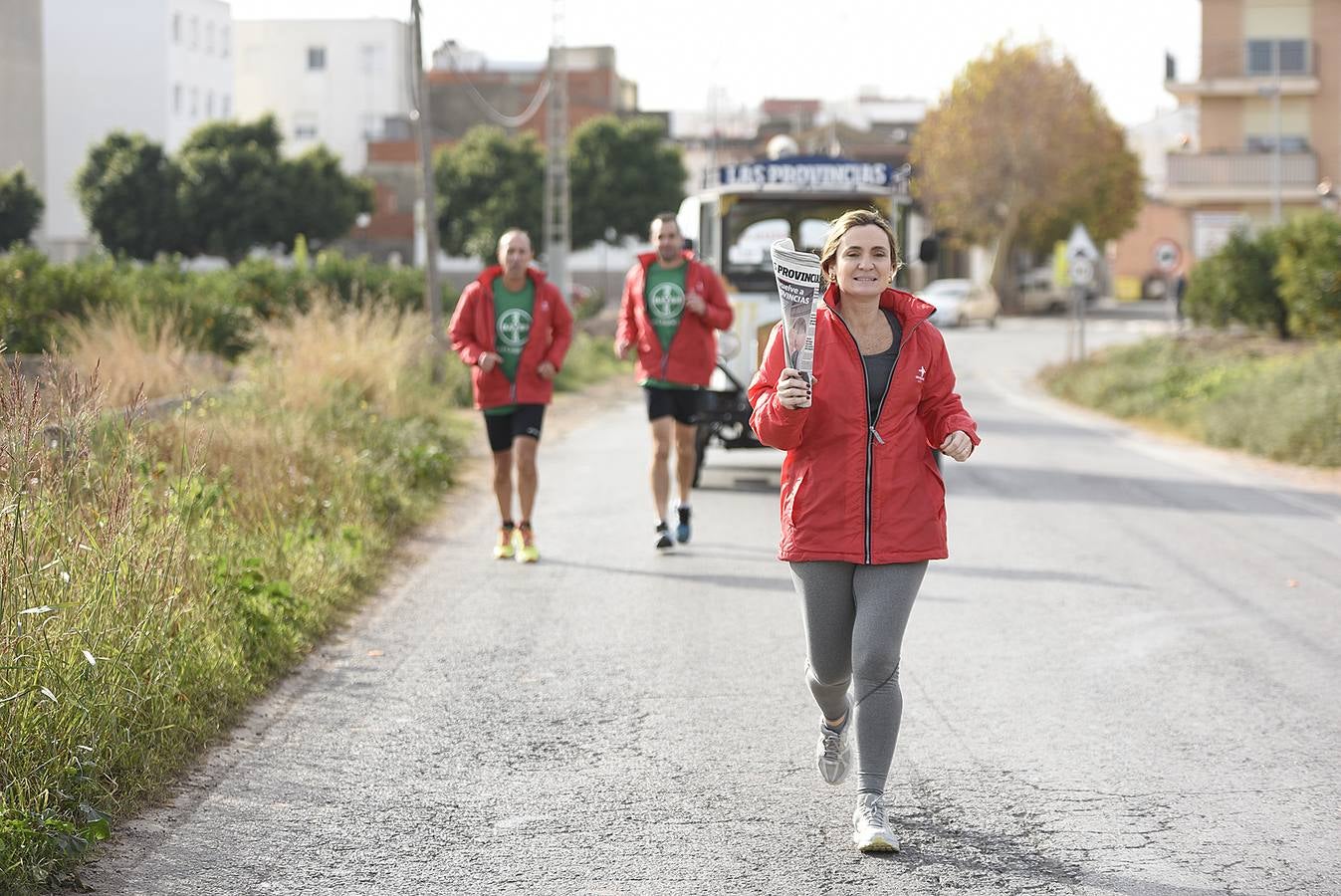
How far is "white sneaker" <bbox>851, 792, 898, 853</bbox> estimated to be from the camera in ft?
16.5

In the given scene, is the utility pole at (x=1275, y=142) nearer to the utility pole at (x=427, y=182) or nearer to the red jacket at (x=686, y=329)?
the utility pole at (x=427, y=182)

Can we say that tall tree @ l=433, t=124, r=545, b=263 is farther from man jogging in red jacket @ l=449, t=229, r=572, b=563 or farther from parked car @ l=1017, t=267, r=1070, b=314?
man jogging in red jacket @ l=449, t=229, r=572, b=563

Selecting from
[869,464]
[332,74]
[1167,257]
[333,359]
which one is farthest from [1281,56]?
[332,74]

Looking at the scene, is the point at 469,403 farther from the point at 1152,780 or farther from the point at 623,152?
the point at 623,152

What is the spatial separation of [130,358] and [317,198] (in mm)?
56640

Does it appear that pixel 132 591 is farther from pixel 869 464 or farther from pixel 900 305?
pixel 900 305

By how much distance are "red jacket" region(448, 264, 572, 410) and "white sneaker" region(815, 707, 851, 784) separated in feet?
16.9

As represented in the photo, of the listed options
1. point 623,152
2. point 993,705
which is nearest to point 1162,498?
point 993,705

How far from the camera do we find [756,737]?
21.1ft

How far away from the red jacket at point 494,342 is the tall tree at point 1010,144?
56181 millimetres

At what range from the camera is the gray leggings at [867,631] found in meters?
5.05

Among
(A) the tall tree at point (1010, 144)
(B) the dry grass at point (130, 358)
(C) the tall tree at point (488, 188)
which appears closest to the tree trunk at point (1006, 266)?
(A) the tall tree at point (1010, 144)

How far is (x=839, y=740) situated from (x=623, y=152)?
2781 inches

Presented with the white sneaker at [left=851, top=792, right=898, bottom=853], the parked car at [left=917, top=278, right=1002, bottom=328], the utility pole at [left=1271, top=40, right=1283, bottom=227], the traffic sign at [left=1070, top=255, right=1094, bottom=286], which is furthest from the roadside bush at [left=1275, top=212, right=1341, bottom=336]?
the parked car at [left=917, top=278, right=1002, bottom=328]
